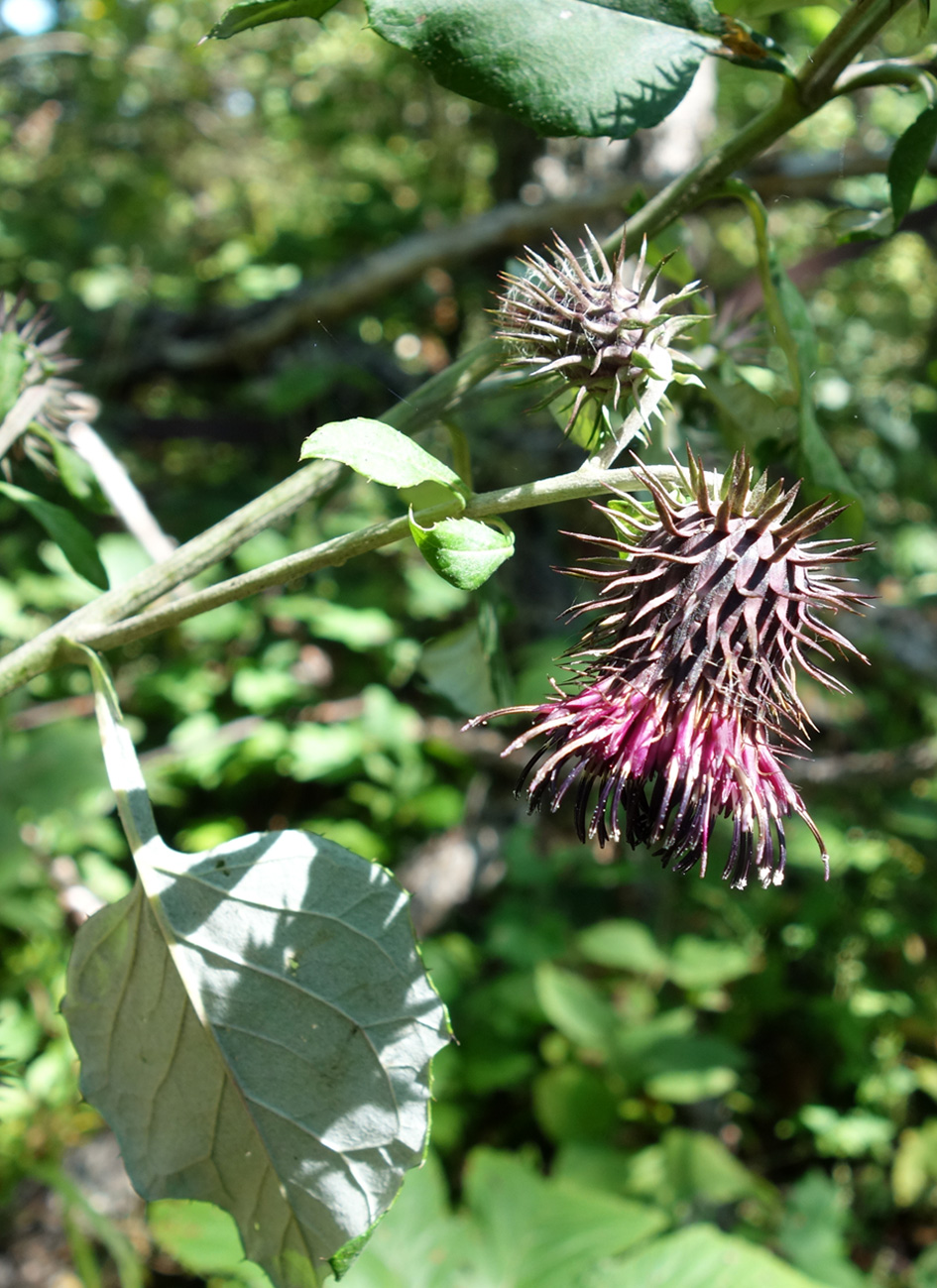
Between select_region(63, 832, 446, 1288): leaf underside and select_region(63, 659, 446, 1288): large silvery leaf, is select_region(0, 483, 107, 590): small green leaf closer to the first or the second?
select_region(63, 659, 446, 1288): large silvery leaf

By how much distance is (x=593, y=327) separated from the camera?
2.83 feet

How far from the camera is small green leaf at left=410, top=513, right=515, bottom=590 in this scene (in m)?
0.74

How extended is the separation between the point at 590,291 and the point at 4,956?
392cm

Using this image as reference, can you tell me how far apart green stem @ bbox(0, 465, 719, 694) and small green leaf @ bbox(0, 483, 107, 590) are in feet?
1.24

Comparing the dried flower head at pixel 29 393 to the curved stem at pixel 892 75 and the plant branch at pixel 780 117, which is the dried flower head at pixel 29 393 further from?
the curved stem at pixel 892 75

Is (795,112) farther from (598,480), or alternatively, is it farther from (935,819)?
(935,819)

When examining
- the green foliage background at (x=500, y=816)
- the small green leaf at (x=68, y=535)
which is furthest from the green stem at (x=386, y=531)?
the green foliage background at (x=500, y=816)

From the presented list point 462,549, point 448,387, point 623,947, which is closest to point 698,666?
point 462,549

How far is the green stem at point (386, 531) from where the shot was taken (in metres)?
0.77

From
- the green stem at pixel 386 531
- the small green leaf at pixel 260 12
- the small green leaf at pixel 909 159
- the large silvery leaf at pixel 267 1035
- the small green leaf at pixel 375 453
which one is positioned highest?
the small green leaf at pixel 260 12

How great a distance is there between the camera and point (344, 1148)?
83cm

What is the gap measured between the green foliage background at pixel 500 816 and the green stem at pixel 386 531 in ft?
6.53

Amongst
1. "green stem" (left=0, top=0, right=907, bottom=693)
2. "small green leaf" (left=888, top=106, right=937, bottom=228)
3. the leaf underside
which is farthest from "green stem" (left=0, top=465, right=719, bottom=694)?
"small green leaf" (left=888, top=106, right=937, bottom=228)

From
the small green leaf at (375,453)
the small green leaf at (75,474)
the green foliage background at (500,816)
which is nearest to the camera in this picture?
the small green leaf at (375,453)
